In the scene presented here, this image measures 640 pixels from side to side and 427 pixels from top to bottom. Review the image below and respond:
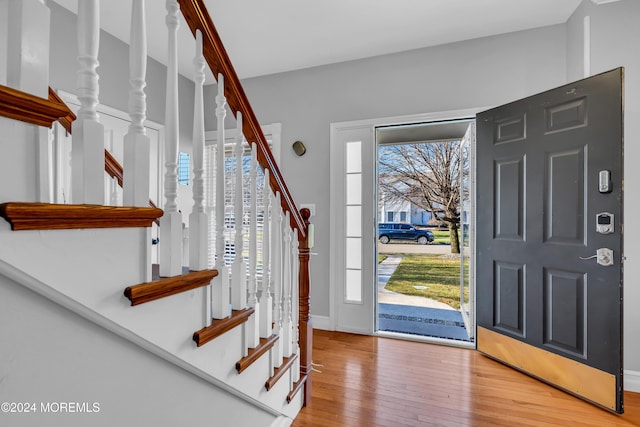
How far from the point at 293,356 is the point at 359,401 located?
588mm

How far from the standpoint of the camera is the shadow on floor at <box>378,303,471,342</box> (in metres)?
3.07

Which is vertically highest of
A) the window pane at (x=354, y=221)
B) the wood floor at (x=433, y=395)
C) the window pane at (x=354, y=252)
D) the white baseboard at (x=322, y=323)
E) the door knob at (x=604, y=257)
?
the window pane at (x=354, y=221)

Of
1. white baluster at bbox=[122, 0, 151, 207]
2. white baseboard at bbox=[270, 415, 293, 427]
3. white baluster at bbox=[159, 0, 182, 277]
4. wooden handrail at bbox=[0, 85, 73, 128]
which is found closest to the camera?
wooden handrail at bbox=[0, 85, 73, 128]

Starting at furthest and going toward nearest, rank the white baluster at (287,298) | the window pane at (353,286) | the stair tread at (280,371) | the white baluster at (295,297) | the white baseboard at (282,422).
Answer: the window pane at (353,286) < the white baluster at (295,297) < the white baluster at (287,298) < the white baseboard at (282,422) < the stair tread at (280,371)

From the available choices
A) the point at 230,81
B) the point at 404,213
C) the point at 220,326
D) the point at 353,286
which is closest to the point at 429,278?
the point at 404,213

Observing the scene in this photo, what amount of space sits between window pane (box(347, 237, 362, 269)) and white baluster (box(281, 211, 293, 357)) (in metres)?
1.43

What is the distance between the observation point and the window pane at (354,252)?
121 inches

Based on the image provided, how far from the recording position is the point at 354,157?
3.10 m

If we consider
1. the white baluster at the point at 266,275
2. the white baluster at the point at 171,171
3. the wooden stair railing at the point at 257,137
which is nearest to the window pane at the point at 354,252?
the wooden stair railing at the point at 257,137

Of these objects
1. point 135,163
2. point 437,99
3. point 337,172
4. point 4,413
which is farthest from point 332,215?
point 4,413

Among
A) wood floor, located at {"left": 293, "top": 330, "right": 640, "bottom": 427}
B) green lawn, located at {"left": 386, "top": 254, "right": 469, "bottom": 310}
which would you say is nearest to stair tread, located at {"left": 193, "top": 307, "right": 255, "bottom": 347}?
wood floor, located at {"left": 293, "top": 330, "right": 640, "bottom": 427}

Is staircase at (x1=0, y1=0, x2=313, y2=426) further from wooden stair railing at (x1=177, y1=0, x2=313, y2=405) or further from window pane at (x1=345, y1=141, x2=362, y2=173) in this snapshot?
window pane at (x1=345, y1=141, x2=362, y2=173)

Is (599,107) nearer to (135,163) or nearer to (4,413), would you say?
(135,163)

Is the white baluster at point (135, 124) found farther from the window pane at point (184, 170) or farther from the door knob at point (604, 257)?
the window pane at point (184, 170)
